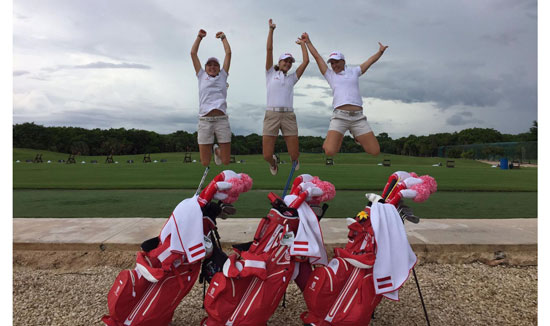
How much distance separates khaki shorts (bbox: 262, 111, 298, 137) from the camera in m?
3.81

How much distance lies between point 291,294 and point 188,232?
1.83m

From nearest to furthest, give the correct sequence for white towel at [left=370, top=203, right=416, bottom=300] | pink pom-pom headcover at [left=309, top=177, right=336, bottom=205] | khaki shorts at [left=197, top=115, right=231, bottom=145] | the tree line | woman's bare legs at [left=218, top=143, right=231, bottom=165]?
white towel at [left=370, top=203, right=416, bottom=300] < pink pom-pom headcover at [left=309, top=177, right=336, bottom=205] < khaki shorts at [left=197, top=115, right=231, bottom=145] < woman's bare legs at [left=218, top=143, right=231, bottom=165] < the tree line

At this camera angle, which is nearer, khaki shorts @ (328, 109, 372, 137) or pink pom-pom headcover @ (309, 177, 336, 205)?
pink pom-pom headcover @ (309, 177, 336, 205)

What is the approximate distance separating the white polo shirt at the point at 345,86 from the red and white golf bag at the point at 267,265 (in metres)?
1.28

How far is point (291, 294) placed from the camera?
3988 millimetres

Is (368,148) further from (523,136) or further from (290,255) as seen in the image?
(523,136)

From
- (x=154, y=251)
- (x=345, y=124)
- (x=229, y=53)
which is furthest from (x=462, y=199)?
(x=154, y=251)

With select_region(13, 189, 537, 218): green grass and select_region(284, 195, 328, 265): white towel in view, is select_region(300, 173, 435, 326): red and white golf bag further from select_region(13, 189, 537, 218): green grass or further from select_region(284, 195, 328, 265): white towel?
select_region(13, 189, 537, 218): green grass

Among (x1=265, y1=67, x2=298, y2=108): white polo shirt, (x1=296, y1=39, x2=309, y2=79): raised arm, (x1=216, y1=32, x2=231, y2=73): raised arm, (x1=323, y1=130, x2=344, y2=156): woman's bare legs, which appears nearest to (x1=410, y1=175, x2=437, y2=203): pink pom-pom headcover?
(x1=323, y1=130, x2=344, y2=156): woman's bare legs

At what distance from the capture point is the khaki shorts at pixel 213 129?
152 inches

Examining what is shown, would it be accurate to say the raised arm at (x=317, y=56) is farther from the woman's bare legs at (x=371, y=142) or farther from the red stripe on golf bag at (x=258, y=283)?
the red stripe on golf bag at (x=258, y=283)

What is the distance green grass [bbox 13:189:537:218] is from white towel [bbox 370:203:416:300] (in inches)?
153

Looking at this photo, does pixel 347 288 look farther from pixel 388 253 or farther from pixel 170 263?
pixel 170 263

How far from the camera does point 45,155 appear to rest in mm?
32469
